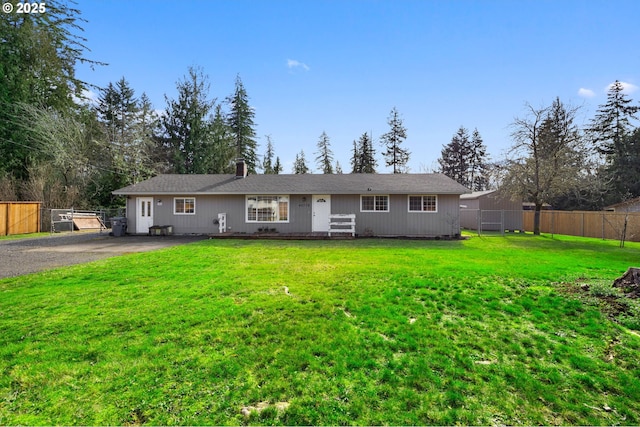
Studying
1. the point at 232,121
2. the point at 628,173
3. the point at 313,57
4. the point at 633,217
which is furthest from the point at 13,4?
the point at 628,173

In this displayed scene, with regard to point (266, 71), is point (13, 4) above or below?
above

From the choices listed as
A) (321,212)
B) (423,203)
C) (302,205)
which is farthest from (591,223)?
(302,205)

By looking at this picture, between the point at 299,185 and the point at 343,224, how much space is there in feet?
11.2

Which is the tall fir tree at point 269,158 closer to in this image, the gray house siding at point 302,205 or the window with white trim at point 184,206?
the gray house siding at point 302,205

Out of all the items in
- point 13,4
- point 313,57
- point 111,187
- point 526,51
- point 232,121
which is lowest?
point 111,187

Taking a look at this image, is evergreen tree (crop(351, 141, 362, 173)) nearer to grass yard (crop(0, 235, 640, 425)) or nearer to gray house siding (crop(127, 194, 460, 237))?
gray house siding (crop(127, 194, 460, 237))

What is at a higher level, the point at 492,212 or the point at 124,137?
the point at 124,137

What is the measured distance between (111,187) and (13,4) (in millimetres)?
12535

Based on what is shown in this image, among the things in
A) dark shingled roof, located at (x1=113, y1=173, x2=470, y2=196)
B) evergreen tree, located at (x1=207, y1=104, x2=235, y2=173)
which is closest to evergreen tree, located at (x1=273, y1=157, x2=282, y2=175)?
evergreen tree, located at (x1=207, y1=104, x2=235, y2=173)

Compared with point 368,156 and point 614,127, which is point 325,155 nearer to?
point 368,156

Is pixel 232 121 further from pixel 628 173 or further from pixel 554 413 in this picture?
pixel 628 173

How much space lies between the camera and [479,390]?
2.64m

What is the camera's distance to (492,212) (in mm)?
20406

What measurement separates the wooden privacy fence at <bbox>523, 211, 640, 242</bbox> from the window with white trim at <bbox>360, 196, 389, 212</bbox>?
33.8 ft
